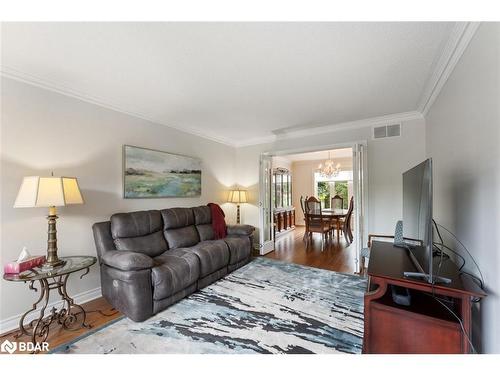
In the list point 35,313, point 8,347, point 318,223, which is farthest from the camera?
point 318,223

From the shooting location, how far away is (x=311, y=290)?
2537 mm

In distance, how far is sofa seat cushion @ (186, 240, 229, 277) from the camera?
8.22ft

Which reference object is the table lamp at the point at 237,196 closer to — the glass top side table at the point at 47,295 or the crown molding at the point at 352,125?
the crown molding at the point at 352,125

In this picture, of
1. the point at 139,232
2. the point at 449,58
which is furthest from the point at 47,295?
the point at 449,58

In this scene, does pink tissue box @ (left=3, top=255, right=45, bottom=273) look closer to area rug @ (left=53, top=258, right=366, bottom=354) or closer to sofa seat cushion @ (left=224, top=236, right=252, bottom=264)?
area rug @ (left=53, top=258, right=366, bottom=354)

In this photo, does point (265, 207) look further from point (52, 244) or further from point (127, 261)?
Answer: point (52, 244)

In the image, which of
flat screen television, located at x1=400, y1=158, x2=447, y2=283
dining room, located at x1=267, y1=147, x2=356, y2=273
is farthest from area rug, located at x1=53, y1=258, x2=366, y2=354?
dining room, located at x1=267, y1=147, x2=356, y2=273

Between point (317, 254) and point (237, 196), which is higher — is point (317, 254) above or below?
below

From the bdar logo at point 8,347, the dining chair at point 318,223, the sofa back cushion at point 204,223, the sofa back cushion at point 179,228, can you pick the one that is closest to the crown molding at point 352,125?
the dining chair at point 318,223

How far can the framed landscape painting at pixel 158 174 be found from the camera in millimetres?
2811

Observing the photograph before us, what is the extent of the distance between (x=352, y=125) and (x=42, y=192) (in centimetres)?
397

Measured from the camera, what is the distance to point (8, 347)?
1.64 metres

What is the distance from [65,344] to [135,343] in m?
0.54
